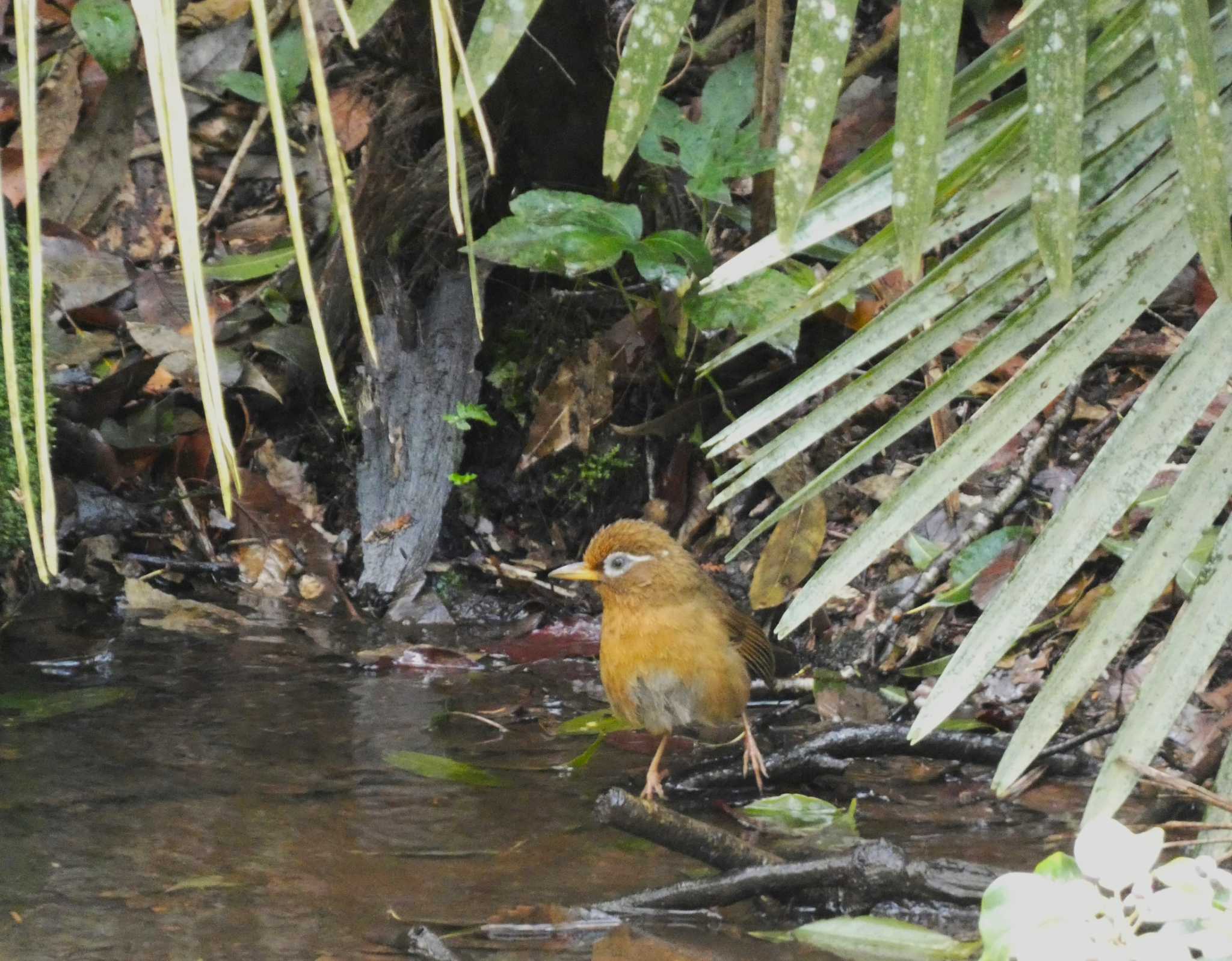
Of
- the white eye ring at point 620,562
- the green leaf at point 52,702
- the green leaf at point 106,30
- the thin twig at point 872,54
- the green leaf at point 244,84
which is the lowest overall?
the green leaf at point 52,702

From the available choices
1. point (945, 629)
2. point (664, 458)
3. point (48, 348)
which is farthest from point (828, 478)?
point (48, 348)

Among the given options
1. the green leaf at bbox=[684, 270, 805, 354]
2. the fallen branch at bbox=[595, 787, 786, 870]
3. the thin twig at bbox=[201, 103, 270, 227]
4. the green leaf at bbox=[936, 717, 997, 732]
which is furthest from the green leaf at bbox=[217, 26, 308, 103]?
the fallen branch at bbox=[595, 787, 786, 870]

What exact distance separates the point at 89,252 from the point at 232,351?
38.6 inches

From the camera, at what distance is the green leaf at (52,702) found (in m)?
4.34

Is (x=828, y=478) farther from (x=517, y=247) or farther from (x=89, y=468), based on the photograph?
(x=89, y=468)

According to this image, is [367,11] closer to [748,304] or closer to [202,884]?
[202,884]

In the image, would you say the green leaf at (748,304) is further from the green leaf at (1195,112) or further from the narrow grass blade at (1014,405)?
the green leaf at (1195,112)

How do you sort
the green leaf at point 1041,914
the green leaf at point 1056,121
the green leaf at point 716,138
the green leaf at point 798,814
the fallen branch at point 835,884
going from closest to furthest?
the green leaf at point 1041,914
the green leaf at point 1056,121
the fallen branch at point 835,884
the green leaf at point 798,814
the green leaf at point 716,138

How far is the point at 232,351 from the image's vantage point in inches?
261

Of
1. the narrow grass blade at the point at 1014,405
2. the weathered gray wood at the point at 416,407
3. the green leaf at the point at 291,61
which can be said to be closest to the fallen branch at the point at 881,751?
the narrow grass blade at the point at 1014,405

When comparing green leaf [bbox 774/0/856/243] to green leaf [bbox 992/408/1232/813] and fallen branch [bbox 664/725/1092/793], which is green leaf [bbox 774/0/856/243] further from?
fallen branch [bbox 664/725/1092/793]

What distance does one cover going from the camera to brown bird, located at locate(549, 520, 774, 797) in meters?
4.41

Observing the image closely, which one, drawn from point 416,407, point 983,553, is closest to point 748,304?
point 983,553

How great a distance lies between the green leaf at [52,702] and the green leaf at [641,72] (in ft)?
10.5
